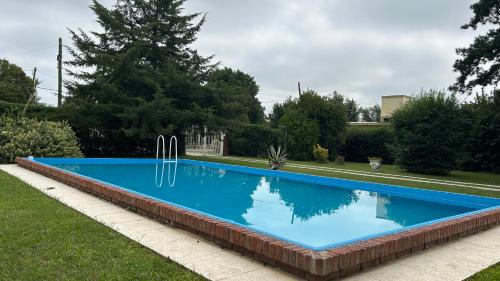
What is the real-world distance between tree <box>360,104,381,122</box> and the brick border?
6328 centimetres

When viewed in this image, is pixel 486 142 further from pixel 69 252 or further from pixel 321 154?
pixel 69 252

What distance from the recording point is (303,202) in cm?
957

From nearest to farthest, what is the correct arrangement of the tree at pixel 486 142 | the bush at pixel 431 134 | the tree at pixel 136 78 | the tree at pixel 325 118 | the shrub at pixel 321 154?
the bush at pixel 431 134, the tree at pixel 486 142, the tree at pixel 136 78, the shrub at pixel 321 154, the tree at pixel 325 118

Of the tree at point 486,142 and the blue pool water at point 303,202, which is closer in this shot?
the blue pool water at point 303,202

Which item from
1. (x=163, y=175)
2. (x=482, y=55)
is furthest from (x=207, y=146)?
(x=482, y=55)

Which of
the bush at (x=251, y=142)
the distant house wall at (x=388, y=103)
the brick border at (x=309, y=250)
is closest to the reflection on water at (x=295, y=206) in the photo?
the brick border at (x=309, y=250)

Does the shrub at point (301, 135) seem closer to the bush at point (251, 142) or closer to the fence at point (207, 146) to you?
the bush at point (251, 142)

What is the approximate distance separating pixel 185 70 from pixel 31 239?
18502 millimetres

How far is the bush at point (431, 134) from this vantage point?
16.0 m

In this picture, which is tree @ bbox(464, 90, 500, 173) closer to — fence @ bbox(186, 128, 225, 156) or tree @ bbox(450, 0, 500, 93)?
tree @ bbox(450, 0, 500, 93)

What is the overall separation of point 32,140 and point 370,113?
61535 millimetres

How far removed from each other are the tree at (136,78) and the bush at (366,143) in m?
9.88

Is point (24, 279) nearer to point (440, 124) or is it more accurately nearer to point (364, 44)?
point (440, 124)

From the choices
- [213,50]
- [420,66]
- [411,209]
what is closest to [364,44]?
[420,66]
